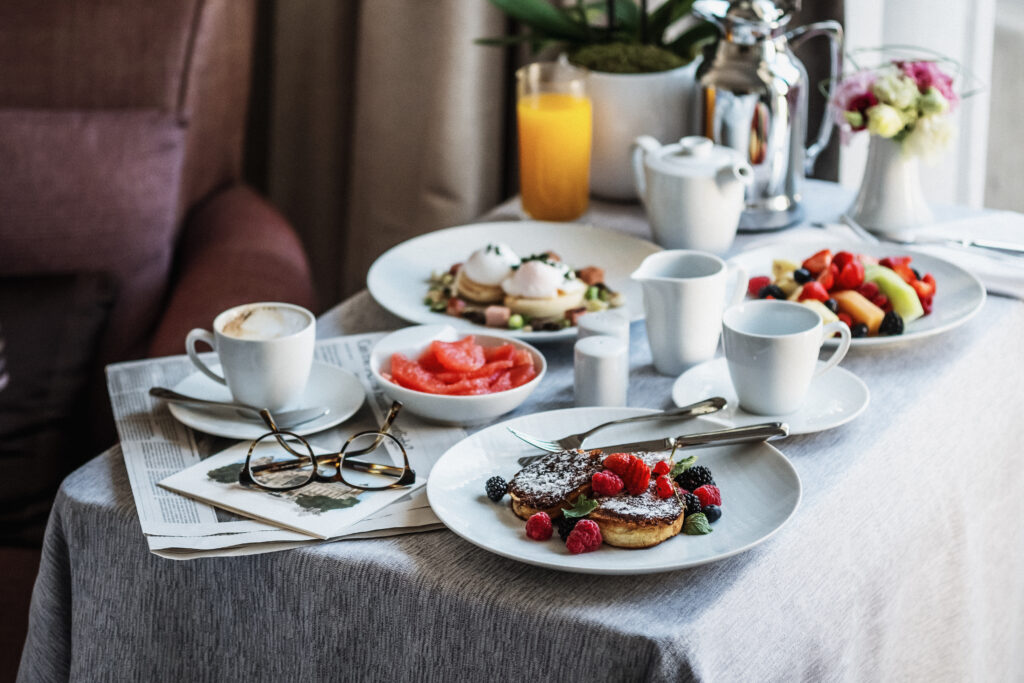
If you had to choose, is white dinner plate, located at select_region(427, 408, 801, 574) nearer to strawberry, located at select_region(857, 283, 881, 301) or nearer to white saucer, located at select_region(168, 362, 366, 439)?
white saucer, located at select_region(168, 362, 366, 439)

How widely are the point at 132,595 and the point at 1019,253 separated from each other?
1.14 m

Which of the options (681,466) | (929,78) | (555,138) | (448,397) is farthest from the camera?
(555,138)

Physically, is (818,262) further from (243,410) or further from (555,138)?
(243,410)

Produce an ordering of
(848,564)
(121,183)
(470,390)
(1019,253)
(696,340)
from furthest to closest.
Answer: (121,183) < (1019,253) < (696,340) < (470,390) < (848,564)

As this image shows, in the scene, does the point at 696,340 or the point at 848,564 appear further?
the point at 696,340

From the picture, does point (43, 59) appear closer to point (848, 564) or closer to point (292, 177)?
point (292, 177)

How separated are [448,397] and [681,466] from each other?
228mm

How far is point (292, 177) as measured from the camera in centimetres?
266

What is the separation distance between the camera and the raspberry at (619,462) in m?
0.82

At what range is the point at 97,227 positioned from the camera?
169 cm

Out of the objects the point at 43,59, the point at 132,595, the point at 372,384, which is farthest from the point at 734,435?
the point at 43,59

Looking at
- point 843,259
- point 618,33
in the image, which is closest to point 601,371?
point 843,259

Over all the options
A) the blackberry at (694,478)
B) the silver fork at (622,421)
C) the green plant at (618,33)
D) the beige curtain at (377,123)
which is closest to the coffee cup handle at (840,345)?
the silver fork at (622,421)

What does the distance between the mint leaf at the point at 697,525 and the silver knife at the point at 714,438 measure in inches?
3.8
